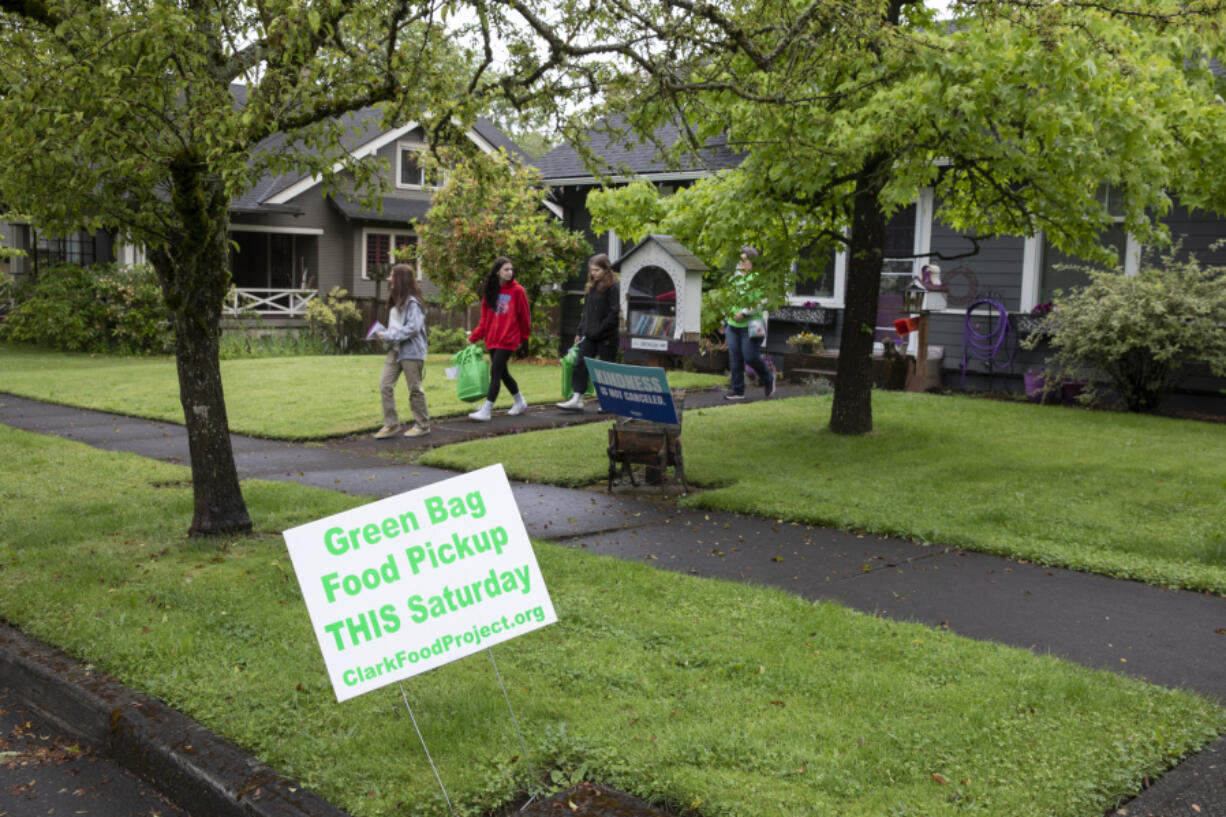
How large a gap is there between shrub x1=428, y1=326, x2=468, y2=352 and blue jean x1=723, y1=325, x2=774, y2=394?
9823 millimetres

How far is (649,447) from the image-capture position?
352 inches

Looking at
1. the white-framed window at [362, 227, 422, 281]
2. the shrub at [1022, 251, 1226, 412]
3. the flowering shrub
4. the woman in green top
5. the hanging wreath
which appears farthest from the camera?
the white-framed window at [362, 227, 422, 281]

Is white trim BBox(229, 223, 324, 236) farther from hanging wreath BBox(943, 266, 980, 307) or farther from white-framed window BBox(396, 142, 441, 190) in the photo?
hanging wreath BBox(943, 266, 980, 307)

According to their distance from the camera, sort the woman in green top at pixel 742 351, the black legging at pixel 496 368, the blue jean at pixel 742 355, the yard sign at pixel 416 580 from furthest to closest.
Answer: the blue jean at pixel 742 355 < the woman in green top at pixel 742 351 < the black legging at pixel 496 368 < the yard sign at pixel 416 580

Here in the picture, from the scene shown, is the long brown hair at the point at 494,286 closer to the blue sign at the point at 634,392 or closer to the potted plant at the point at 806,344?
the blue sign at the point at 634,392

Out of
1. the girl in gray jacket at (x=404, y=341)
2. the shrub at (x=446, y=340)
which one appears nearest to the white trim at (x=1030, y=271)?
the girl in gray jacket at (x=404, y=341)

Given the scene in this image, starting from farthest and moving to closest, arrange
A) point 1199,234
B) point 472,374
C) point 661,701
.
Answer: point 1199,234
point 472,374
point 661,701

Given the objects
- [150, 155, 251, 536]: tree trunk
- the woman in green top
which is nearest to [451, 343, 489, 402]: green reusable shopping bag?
the woman in green top

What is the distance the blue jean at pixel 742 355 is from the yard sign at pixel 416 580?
10.3 metres

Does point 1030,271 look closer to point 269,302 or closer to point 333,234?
point 269,302

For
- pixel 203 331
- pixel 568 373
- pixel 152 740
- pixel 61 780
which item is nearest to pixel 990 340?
pixel 568 373

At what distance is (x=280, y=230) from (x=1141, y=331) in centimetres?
2252

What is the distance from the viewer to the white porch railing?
2617cm

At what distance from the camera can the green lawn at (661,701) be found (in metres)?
3.72
